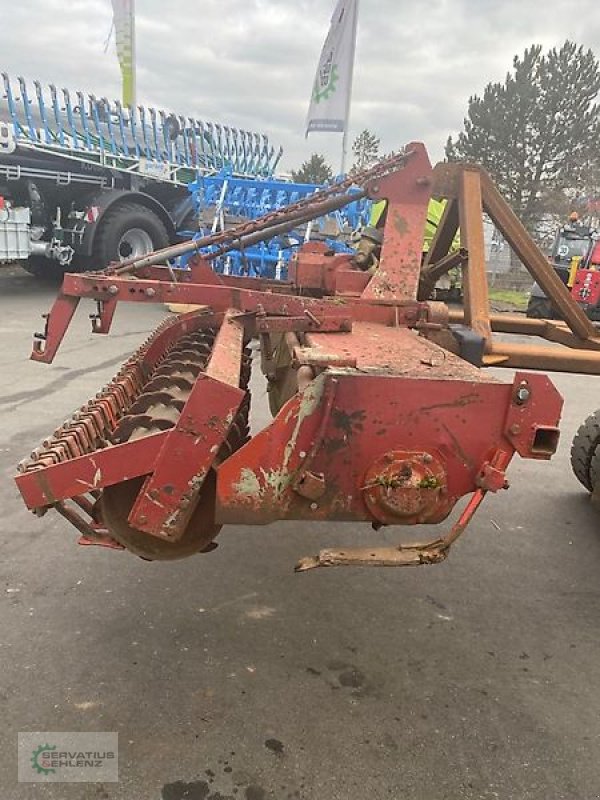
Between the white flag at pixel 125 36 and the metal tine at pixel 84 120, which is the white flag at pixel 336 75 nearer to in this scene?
the white flag at pixel 125 36

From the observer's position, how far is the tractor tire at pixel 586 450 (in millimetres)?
3963

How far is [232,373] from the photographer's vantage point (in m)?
2.00

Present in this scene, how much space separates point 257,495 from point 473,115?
29681mm

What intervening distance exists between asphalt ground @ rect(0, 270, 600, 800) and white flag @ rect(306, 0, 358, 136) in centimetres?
1313

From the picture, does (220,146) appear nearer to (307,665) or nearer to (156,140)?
(156,140)

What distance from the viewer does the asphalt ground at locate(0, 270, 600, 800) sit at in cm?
196

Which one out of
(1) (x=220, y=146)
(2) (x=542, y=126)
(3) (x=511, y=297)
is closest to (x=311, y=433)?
(1) (x=220, y=146)

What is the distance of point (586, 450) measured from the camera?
4.02 meters

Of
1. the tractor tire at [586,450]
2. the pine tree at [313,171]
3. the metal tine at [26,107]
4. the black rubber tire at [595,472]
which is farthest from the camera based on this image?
the pine tree at [313,171]

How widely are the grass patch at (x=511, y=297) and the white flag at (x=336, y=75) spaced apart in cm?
544

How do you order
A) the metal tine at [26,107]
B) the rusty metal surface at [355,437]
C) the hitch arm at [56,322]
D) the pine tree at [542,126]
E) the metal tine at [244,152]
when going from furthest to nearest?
1. the pine tree at [542,126]
2. the metal tine at [244,152]
3. the metal tine at [26,107]
4. the hitch arm at [56,322]
5. the rusty metal surface at [355,437]

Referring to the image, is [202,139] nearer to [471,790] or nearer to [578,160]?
[471,790]

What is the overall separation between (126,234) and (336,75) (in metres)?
6.95

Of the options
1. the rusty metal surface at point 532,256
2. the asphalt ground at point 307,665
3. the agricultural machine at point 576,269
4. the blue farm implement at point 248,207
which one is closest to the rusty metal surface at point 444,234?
the rusty metal surface at point 532,256
